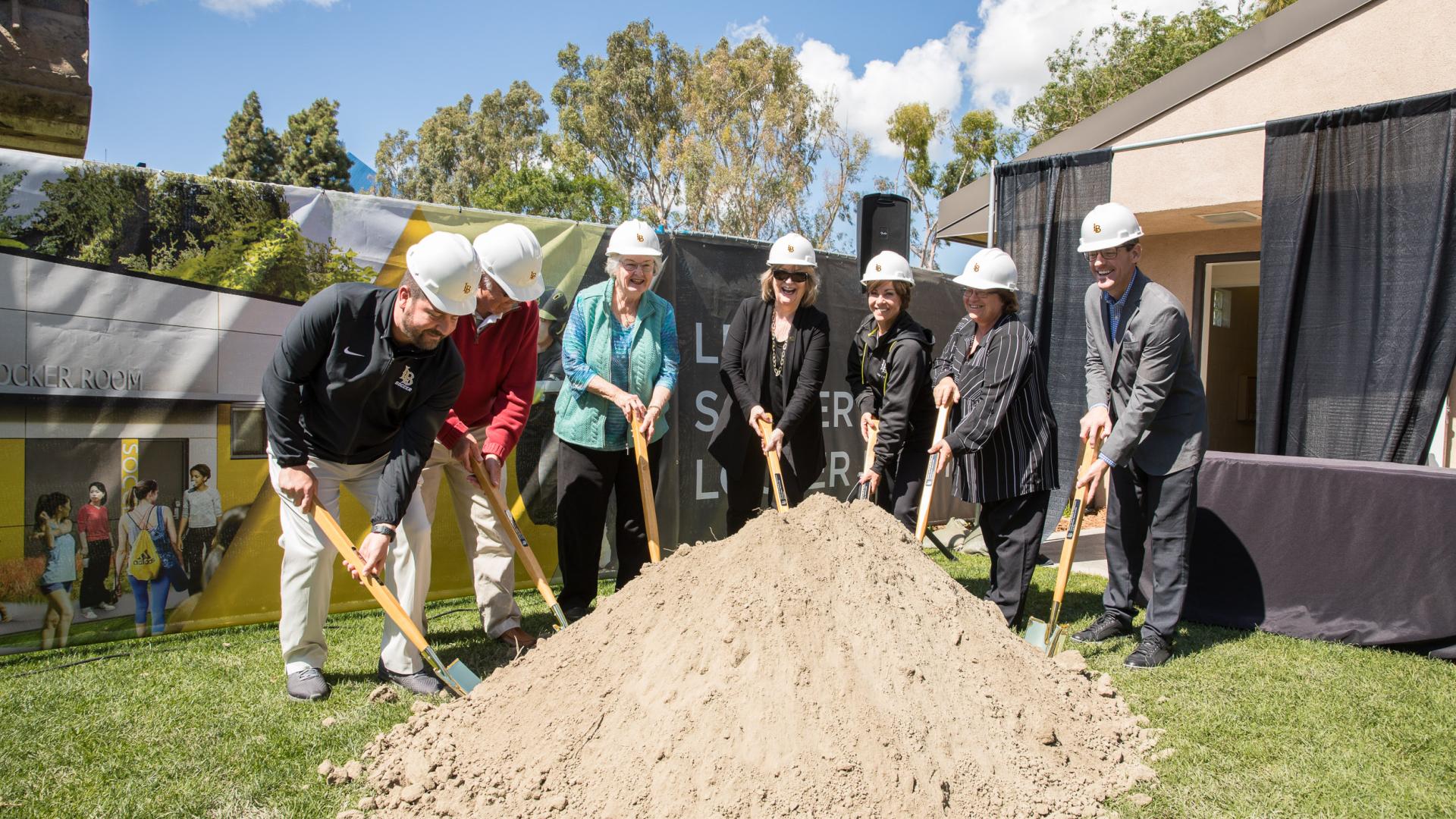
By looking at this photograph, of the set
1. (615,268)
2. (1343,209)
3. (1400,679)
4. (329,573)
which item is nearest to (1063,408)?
(1343,209)

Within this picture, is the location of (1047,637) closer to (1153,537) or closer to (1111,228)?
(1153,537)

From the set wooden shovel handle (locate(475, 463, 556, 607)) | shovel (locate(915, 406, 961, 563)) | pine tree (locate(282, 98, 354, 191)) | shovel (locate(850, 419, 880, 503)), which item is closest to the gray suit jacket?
shovel (locate(915, 406, 961, 563))

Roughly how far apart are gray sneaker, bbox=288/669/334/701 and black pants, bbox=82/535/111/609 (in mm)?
1269

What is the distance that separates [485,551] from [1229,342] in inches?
350

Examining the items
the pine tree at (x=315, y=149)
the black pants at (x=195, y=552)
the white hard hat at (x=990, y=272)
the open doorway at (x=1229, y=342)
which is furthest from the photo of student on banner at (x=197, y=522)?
the pine tree at (x=315, y=149)

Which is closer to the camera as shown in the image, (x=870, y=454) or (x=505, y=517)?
(x=505, y=517)

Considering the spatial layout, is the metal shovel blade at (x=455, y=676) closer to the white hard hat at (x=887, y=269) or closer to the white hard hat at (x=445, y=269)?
the white hard hat at (x=445, y=269)

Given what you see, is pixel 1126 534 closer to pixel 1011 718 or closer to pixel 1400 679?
pixel 1400 679

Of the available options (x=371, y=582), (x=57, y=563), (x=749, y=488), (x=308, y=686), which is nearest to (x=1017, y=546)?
(x=749, y=488)

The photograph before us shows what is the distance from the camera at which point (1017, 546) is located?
420 centimetres

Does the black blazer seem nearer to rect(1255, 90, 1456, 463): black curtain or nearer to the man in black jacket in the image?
the man in black jacket

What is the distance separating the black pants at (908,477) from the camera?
4.55m

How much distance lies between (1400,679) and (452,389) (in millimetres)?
4033

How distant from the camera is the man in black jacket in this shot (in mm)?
3059
